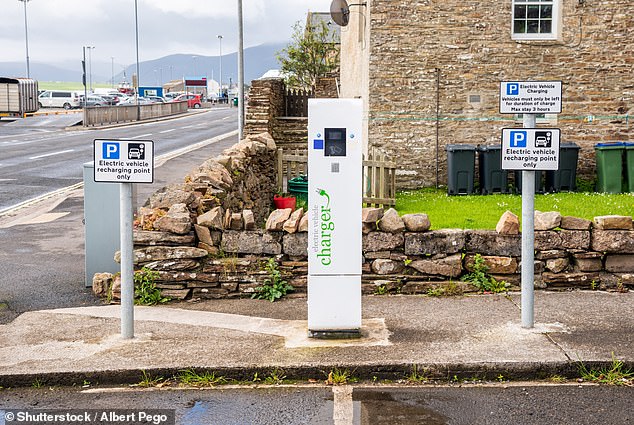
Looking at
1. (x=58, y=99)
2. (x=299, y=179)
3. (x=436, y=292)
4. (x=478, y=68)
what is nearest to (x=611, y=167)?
(x=478, y=68)

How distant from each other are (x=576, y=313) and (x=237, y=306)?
330cm

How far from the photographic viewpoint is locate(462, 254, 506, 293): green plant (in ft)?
28.7

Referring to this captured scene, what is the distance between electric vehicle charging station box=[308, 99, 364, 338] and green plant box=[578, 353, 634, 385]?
1908mm

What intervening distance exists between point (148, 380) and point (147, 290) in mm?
2426

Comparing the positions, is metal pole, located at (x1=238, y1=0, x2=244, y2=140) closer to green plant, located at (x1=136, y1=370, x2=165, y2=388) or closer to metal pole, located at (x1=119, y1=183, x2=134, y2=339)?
metal pole, located at (x1=119, y1=183, x2=134, y2=339)

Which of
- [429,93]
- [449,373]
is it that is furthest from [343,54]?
[449,373]

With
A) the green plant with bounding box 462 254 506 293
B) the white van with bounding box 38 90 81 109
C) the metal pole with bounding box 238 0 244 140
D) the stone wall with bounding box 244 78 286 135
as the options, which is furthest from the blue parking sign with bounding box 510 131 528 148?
the white van with bounding box 38 90 81 109

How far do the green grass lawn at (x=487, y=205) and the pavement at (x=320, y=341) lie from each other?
15.8 ft

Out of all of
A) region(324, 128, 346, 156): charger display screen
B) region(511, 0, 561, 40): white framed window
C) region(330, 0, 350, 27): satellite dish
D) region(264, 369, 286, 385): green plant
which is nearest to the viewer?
region(264, 369, 286, 385): green plant

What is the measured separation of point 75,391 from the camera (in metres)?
6.25

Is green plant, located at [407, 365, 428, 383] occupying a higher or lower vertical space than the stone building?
lower

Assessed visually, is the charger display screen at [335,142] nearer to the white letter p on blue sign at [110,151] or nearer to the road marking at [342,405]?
the white letter p on blue sign at [110,151]

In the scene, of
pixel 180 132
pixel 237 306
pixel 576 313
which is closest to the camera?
pixel 576 313

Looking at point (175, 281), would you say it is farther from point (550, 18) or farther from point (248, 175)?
point (550, 18)
